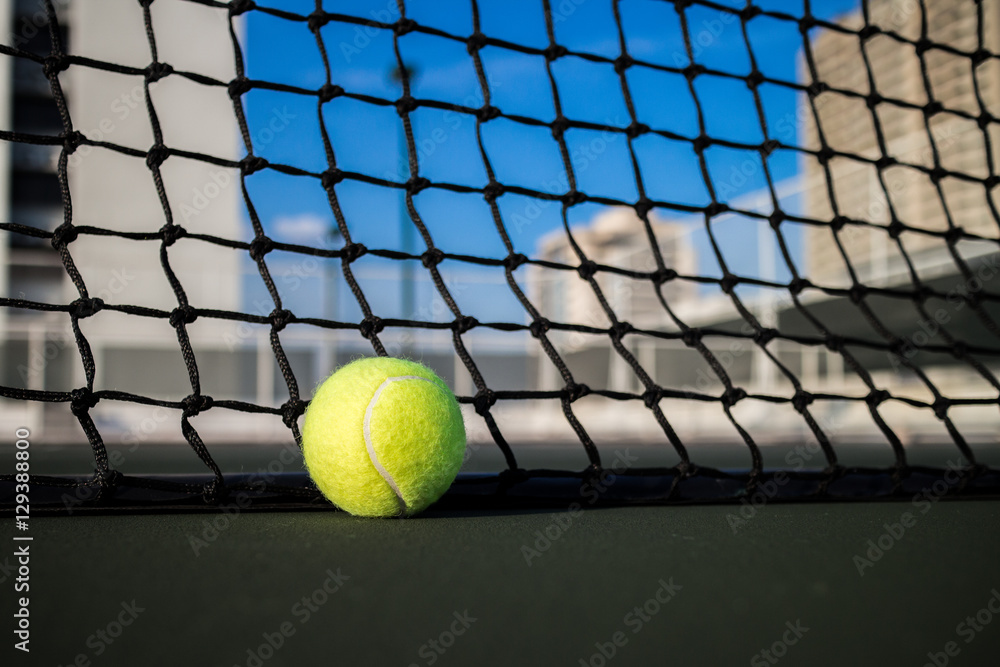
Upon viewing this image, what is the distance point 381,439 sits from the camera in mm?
1046

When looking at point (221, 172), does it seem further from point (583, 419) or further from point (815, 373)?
point (815, 373)

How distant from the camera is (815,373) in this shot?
754 cm

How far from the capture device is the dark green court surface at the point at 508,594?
0.53m

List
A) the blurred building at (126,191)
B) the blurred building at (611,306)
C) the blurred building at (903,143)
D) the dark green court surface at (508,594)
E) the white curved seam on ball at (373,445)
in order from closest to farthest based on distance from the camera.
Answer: the dark green court surface at (508,594), the white curved seam on ball at (373,445), the blurred building at (126,191), the blurred building at (611,306), the blurred building at (903,143)

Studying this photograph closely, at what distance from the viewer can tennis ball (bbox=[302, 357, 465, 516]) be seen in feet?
3.45

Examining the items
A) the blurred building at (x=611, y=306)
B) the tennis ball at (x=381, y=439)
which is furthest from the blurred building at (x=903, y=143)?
the tennis ball at (x=381, y=439)

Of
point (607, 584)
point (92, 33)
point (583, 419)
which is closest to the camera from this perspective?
point (607, 584)

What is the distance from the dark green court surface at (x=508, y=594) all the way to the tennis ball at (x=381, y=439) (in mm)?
62

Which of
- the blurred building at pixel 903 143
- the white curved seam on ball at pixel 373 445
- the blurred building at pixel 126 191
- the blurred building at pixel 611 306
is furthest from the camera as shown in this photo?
the blurred building at pixel 903 143

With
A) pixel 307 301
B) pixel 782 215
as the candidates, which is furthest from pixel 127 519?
pixel 307 301

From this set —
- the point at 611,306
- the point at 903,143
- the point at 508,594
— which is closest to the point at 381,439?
the point at 508,594

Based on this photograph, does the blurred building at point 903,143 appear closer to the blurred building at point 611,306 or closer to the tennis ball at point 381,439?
the blurred building at point 611,306

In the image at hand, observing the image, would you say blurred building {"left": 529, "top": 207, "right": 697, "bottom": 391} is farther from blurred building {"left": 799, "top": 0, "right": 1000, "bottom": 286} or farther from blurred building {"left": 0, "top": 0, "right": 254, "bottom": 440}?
blurred building {"left": 0, "top": 0, "right": 254, "bottom": 440}

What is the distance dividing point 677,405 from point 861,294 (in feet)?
22.8
